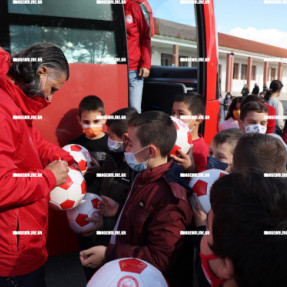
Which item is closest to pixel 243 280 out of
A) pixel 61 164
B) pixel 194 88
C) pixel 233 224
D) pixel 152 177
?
pixel 233 224

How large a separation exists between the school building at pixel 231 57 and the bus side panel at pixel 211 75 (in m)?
0.22

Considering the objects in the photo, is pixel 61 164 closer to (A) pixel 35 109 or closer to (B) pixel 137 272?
(A) pixel 35 109

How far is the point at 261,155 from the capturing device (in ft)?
5.58


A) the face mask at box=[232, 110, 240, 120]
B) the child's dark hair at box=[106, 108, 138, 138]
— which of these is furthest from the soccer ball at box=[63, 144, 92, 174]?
the face mask at box=[232, 110, 240, 120]

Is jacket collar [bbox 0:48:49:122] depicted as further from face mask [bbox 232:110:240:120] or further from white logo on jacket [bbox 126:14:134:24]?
face mask [bbox 232:110:240:120]

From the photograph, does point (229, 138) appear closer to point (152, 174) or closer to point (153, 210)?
point (152, 174)

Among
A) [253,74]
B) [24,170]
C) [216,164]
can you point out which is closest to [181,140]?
[216,164]

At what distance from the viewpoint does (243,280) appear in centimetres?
90

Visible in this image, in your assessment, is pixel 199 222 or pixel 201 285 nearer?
pixel 201 285

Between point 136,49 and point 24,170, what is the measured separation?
232cm

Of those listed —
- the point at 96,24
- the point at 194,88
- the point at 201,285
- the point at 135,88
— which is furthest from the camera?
the point at 194,88

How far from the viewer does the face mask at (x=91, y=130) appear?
267 centimetres

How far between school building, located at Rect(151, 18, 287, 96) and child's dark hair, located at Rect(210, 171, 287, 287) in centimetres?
295

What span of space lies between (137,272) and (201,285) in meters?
0.38
